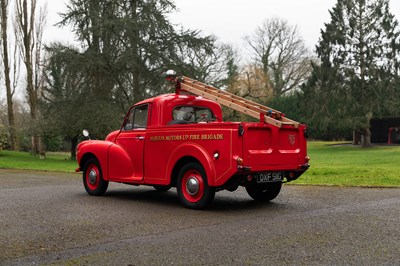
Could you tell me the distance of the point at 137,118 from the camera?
967cm

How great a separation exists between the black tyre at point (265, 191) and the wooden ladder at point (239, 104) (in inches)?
55.9

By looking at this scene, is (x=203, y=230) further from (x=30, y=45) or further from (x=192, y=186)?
(x=30, y=45)

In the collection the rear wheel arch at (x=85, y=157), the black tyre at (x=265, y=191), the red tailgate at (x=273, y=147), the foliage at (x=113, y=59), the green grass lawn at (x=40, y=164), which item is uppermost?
the foliage at (x=113, y=59)

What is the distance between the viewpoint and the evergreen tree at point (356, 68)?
133 ft

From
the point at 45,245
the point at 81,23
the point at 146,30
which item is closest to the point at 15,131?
the point at 81,23

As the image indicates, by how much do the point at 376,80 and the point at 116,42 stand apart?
2506 centimetres

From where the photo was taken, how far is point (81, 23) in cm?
2686

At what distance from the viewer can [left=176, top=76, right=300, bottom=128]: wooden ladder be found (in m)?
7.99

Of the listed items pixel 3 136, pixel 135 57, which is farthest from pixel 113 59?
pixel 3 136

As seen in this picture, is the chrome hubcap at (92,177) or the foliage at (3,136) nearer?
the chrome hubcap at (92,177)

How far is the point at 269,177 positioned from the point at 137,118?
126 inches

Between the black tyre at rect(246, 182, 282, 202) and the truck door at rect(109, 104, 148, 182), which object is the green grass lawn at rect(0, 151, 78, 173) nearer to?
the truck door at rect(109, 104, 148, 182)

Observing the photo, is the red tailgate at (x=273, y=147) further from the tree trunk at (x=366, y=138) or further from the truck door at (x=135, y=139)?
the tree trunk at (x=366, y=138)

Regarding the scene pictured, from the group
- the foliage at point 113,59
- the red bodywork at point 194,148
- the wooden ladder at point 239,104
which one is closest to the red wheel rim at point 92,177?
the red bodywork at point 194,148
